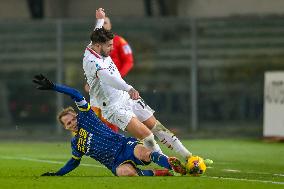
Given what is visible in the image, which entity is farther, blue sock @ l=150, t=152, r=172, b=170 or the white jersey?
the white jersey

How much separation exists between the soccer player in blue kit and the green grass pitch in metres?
0.25

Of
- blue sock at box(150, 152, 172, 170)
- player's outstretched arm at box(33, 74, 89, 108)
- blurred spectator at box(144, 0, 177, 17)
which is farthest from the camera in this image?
blurred spectator at box(144, 0, 177, 17)

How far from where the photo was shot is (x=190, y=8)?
27.5 metres

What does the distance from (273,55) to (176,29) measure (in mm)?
2286

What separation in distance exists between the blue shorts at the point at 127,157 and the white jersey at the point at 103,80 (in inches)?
25.7

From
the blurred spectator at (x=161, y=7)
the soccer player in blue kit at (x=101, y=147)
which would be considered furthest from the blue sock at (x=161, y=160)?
the blurred spectator at (x=161, y=7)

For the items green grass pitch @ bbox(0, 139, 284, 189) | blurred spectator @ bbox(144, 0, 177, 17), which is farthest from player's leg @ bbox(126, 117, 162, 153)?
blurred spectator @ bbox(144, 0, 177, 17)

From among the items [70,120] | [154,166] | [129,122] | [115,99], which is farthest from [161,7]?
[70,120]

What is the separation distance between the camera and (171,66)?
952 inches

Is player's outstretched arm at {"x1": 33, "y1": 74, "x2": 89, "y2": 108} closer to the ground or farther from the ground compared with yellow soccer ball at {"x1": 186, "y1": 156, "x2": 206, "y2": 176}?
farther from the ground

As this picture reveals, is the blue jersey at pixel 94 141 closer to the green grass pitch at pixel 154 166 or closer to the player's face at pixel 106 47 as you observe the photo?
the green grass pitch at pixel 154 166

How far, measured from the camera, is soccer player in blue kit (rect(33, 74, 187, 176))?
11.8m

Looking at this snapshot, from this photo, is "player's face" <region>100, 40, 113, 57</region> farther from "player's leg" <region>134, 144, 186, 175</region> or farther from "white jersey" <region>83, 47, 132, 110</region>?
"player's leg" <region>134, 144, 186, 175</region>

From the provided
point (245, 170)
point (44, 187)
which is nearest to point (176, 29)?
point (245, 170)
